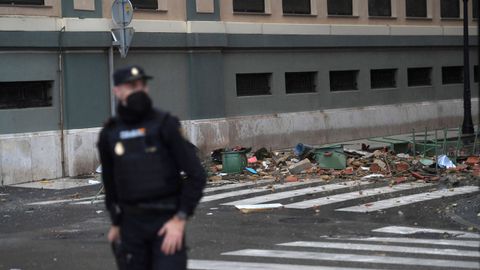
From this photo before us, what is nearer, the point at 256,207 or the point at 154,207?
the point at 154,207

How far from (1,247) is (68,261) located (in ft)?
5.53

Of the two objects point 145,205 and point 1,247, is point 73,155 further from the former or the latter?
point 145,205

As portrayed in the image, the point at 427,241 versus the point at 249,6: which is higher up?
the point at 249,6

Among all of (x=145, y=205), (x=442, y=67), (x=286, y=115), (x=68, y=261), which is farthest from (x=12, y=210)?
(x=442, y=67)

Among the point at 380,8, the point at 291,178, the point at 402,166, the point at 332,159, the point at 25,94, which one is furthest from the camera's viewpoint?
the point at 380,8

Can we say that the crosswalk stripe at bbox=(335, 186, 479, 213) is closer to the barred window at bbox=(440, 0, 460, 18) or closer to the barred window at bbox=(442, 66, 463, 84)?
the barred window at bbox=(442, 66, 463, 84)

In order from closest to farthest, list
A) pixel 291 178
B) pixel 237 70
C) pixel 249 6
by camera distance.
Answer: pixel 291 178 < pixel 237 70 < pixel 249 6

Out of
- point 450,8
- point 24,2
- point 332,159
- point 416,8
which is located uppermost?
point 450,8

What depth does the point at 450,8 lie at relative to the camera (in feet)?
103

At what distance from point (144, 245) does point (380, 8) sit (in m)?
25.2

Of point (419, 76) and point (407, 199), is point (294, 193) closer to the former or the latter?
point (407, 199)

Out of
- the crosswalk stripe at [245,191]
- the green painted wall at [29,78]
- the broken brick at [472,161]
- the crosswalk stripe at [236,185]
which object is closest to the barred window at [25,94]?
the green painted wall at [29,78]

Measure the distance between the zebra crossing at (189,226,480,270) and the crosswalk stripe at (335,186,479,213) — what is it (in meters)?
2.54

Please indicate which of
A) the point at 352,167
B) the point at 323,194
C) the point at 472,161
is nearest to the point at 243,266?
the point at 323,194
